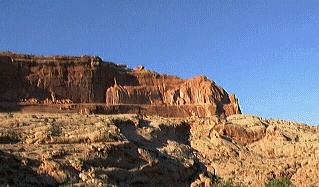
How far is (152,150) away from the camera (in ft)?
113

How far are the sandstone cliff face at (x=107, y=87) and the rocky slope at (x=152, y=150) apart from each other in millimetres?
3586

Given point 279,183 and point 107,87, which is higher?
point 107,87

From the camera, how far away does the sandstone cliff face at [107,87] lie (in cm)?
3941

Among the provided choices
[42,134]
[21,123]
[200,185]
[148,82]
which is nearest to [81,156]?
[42,134]

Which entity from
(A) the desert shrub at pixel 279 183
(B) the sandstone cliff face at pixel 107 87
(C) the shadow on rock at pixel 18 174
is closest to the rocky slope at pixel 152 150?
(C) the shadow on rock at pixel 18 174

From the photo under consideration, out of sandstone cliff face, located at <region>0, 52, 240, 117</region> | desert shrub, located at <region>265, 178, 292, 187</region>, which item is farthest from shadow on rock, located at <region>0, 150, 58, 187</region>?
desert shrub, located at <region>265, 178, 292, 187</region>

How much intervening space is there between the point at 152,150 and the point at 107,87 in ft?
36.4

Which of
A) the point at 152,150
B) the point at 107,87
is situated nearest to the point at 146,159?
the point at 152,150

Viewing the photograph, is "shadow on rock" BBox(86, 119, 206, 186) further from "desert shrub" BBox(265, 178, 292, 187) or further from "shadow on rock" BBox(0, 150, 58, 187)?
"desert shrub" BBox(265, 178, 292, 187)

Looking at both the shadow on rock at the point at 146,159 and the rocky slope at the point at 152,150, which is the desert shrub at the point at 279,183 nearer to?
the rocky slope at the point at 152,150

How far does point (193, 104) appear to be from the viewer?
152 ft

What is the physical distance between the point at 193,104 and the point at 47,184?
940 inches

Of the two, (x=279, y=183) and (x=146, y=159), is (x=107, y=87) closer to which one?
(x=146, y=159)

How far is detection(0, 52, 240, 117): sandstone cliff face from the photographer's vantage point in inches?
1551
